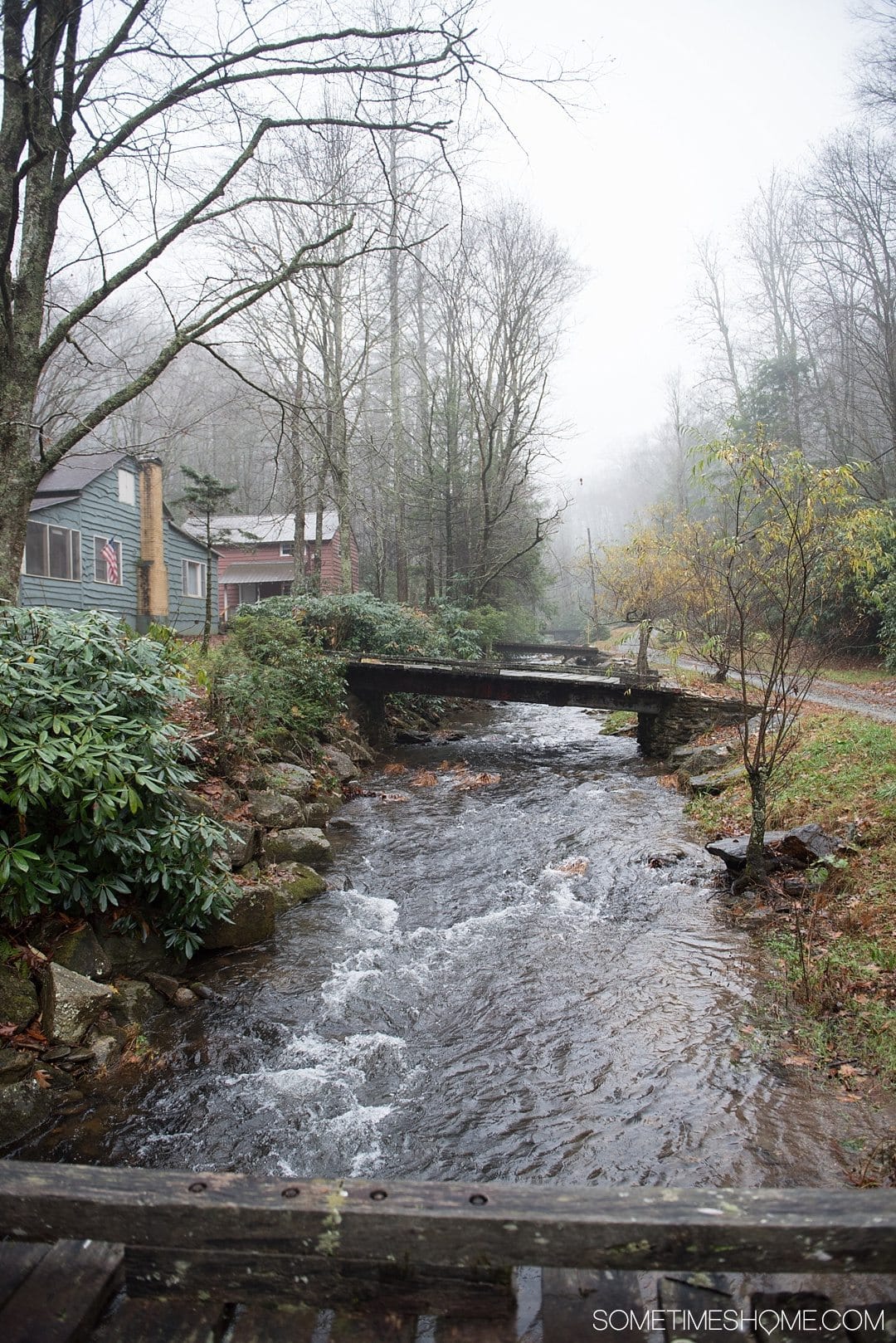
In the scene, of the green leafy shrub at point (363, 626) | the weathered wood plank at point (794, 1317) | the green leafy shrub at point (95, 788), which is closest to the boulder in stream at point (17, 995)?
the green leafy shrub at point (95, 788)

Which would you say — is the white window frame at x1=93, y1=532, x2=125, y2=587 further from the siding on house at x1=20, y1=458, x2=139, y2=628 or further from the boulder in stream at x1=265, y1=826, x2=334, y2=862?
the boulder in stream at x1=265, y1=826, x2=334, y2=862

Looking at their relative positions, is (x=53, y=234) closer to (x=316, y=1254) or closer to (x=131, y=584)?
(x=316, y=1254)

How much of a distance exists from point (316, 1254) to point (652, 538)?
69.5 feet

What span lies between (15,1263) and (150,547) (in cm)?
2260

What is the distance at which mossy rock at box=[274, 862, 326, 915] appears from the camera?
7078 millimetres

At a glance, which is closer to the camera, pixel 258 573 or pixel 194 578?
pixel 194 578

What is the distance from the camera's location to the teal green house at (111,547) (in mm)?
18234

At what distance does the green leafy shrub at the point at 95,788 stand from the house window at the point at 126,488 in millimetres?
16965

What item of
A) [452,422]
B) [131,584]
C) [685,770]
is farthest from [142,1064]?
[452,422]

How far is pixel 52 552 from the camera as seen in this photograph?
18.5 metres

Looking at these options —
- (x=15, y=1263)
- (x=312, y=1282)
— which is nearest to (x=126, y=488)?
(x=15, y=1263)

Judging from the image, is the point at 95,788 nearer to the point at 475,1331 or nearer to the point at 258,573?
the point at 475,1331

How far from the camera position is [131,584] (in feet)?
71.5

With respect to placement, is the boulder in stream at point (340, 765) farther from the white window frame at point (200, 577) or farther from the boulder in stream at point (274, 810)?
the white window frame at point (200, 577)
